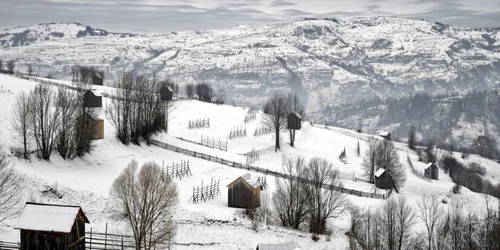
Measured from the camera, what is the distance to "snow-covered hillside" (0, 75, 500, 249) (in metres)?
46.7

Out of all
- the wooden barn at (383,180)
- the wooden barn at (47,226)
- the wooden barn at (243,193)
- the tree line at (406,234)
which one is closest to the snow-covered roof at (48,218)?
the wooden barn at (47,226)

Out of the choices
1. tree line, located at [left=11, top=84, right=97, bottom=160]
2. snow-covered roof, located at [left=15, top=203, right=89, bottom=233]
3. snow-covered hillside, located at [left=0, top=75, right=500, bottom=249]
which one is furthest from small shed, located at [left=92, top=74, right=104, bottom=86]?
snow-covered roof, located at [left=15, top=203, right=89, bottom=233]

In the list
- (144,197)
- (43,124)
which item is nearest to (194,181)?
(43,124)

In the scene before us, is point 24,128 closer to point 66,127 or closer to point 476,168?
point 66,127

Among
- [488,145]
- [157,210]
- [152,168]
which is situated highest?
[152,168]

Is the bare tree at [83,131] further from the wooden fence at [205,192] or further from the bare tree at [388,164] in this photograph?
the bare tree at [388,164]

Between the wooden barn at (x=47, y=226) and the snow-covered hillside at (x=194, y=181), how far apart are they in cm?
561

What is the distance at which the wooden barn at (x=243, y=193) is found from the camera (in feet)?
182

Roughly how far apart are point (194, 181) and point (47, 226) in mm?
30708

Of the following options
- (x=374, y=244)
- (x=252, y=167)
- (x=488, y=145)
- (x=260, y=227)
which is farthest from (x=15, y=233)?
(x=488, y=145)

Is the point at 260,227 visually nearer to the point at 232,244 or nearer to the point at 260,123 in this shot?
the point at 232,244

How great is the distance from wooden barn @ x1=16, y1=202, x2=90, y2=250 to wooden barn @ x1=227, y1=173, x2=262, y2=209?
79.2 feet

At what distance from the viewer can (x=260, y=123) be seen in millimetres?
111438

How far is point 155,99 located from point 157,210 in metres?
47.2
